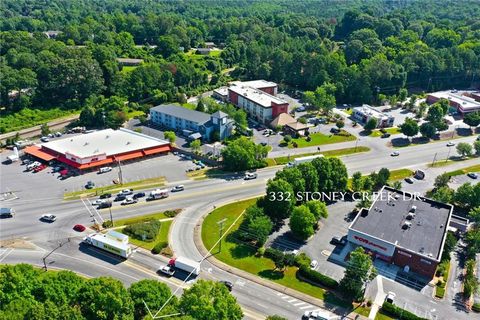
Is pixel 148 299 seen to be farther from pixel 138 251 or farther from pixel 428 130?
pixel 428 130

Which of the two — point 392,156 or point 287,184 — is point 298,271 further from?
point 392,156

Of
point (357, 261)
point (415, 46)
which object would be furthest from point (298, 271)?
point (415, 46)

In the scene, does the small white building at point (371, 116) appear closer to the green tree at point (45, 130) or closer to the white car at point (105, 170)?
the white car at point (105, 170)

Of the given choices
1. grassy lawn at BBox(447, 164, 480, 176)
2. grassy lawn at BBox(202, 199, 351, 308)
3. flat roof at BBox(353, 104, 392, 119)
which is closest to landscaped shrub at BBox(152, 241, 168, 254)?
grassy lawn at BBox(202, 199, 351, 308)

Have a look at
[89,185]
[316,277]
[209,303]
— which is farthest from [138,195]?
[209,303]

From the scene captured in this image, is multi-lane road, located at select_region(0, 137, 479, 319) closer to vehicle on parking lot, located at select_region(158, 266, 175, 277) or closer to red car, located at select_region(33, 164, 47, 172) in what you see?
vehicle on parking lot, located at select_region(158, 266, 175, 277)

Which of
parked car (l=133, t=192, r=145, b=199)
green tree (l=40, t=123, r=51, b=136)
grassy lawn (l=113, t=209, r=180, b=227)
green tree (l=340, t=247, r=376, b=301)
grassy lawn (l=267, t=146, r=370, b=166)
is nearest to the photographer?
green tree (l=340, t=247, r=376, b=301)

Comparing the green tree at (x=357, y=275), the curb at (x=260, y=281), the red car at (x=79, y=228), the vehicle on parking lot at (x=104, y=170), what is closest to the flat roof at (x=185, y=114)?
the vehicle on parking lot at (x=104, y=170)
